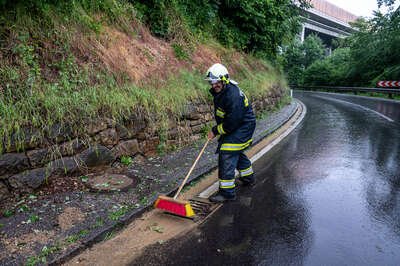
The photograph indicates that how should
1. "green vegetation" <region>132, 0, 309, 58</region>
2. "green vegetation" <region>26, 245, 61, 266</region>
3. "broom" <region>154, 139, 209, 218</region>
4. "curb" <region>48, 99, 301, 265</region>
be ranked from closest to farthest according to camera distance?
"green vegetation" <region>26, 245, 61, 266</region>
"curb" <region>48, 99, 301, 265</region>
"broom" <region>154, 139, 209, 218</region>
"green vegetation" <region>132, 0, 309, 58</region>

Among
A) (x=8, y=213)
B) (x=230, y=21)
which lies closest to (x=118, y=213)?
(x=8, y=213)

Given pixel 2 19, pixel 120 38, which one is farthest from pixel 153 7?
pixel 2 19

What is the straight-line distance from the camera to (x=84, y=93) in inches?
221

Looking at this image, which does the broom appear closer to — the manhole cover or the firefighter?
the firefighter

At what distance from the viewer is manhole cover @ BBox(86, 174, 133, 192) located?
494 cm

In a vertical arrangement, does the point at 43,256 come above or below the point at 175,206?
below

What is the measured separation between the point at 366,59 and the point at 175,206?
31736 mm

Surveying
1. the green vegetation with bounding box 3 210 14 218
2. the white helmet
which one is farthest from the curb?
the white helmet

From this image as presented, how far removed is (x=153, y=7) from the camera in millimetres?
9906

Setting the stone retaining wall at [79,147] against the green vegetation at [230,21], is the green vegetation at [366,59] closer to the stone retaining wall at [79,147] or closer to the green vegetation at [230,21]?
the green vegetation at [230,21]

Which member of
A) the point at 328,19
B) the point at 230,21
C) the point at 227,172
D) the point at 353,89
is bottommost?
the point at 227,172

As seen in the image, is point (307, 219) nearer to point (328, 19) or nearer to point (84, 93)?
point (84, 93)

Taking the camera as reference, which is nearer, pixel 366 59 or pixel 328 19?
pixel 366 59

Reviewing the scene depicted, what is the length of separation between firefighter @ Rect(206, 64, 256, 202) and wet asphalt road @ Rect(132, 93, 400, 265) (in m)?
0.33
